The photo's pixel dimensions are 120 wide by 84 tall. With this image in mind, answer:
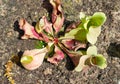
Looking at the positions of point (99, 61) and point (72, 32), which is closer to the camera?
point (99, 61)

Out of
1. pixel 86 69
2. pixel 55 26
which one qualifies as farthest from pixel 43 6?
pixel 86 69

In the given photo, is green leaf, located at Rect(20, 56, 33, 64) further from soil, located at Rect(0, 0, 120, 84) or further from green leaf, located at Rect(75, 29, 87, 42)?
green leaf, located at Rect(75, 29, 87, 42)

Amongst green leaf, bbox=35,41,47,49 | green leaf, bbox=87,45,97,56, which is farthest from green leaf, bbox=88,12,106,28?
green leaf, bbox=35,41,47,49

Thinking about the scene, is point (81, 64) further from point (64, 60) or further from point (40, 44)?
point (40, 44)

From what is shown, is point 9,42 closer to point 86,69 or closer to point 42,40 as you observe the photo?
point 42,40

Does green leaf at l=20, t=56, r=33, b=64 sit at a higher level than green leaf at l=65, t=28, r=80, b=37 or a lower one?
lower

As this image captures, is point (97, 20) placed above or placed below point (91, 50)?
above

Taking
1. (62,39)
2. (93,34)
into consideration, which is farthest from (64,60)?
(93,34)

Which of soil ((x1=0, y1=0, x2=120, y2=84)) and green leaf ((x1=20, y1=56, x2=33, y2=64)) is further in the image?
soil ((x1=0, y1=0, x2=120, y2=84))
